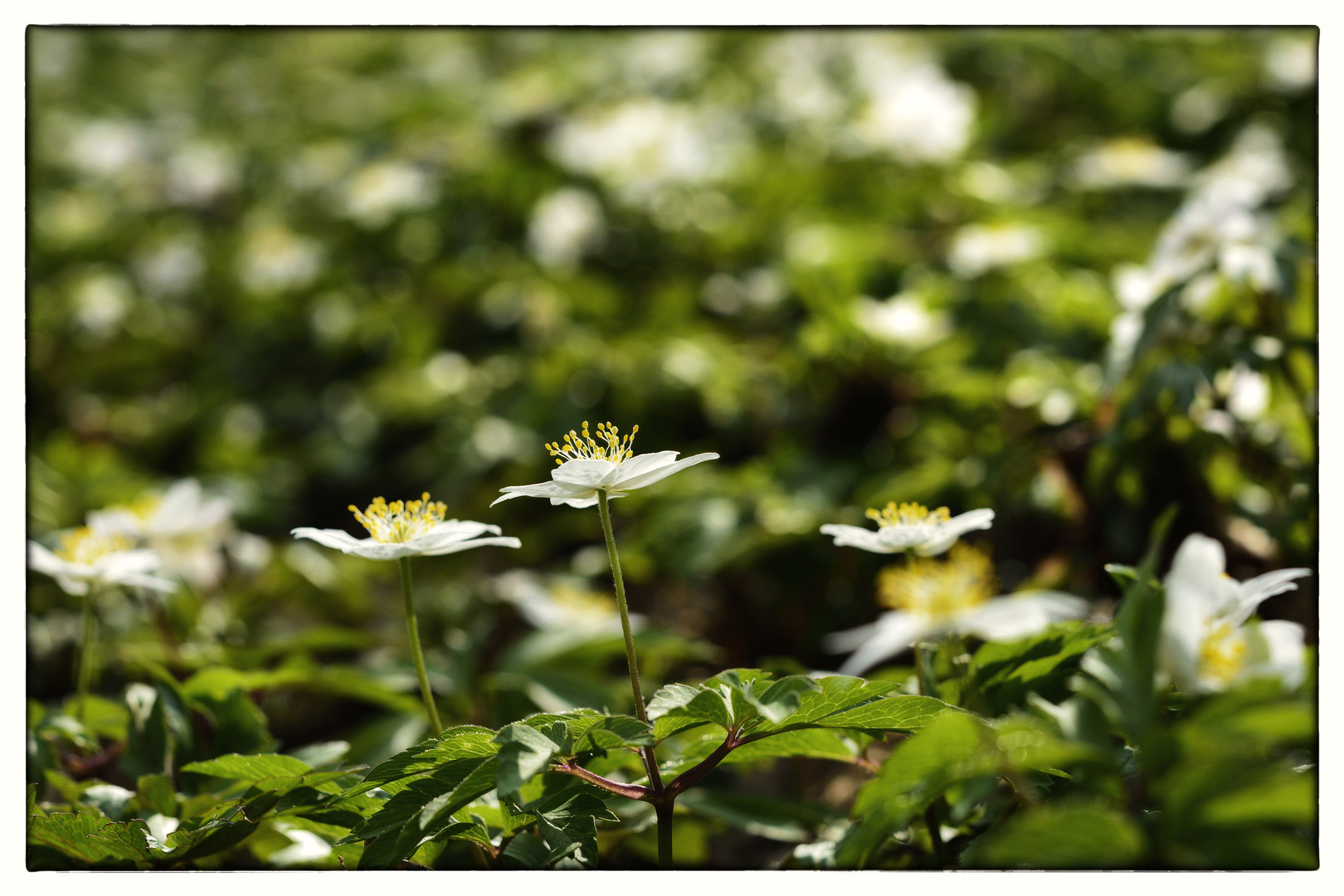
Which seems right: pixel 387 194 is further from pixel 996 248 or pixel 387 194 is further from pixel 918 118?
pixel 996 248

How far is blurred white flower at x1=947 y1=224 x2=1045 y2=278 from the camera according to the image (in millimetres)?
1844

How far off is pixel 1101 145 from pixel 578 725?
2.32 meters

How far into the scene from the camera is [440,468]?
200 cm

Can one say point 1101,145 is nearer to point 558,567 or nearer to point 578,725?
point 558,567

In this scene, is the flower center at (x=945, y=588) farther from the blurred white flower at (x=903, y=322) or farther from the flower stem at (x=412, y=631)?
the blurred white flower at (x=903, y=322)

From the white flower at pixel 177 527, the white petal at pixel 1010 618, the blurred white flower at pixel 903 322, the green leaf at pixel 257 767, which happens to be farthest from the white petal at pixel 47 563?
the blurred white flower at pixel 903 322

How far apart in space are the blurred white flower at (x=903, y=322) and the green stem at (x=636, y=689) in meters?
1.05

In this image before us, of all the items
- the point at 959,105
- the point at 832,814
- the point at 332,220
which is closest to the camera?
the point at 832,814

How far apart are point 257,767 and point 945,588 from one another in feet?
2.27

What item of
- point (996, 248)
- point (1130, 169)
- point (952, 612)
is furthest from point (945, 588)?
point (1130, 169)

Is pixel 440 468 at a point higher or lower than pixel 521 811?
higher

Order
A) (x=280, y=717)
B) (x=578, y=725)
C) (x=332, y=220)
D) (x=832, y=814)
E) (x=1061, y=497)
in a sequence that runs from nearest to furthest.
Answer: (x=578, y=725)
(x=832, y=814)
(x=1061, y=497)
(x=280, y=717)
(x=332, y=220)

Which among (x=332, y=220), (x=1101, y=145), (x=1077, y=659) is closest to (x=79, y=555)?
(x=1077, y=659)

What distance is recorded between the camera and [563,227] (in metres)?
2.30
